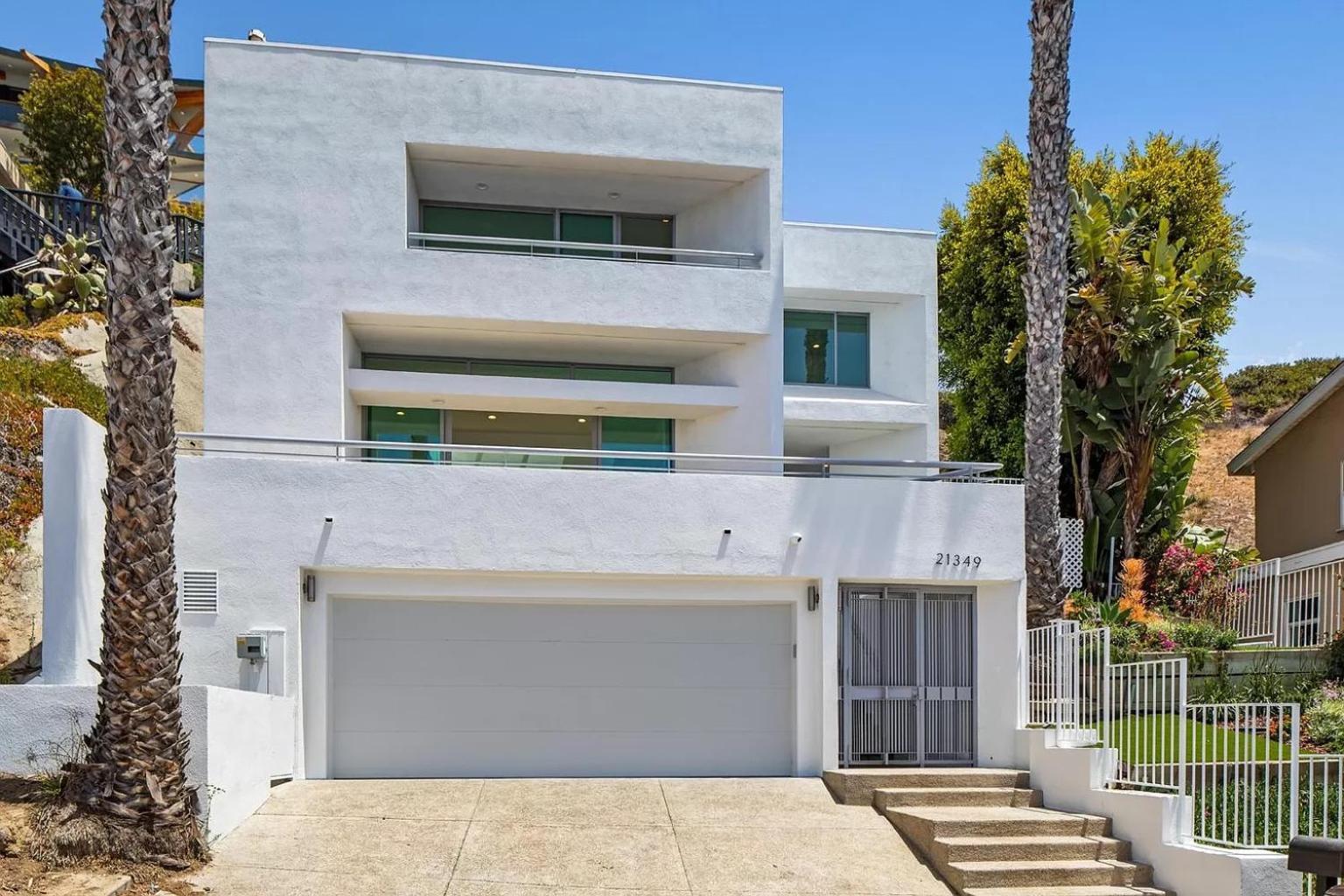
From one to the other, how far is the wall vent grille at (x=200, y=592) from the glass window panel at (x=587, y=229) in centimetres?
901

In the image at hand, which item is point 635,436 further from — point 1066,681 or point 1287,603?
point 1287,603

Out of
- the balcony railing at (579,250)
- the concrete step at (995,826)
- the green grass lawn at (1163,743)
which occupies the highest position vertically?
the balcony railing at (579,250)

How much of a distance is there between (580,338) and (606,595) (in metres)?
5.53

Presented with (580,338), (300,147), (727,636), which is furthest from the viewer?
(580,338)

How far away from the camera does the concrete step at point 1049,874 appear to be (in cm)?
1238

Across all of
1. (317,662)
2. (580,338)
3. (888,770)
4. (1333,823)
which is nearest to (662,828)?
(888,770)

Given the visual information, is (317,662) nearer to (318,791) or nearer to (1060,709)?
(318,791)

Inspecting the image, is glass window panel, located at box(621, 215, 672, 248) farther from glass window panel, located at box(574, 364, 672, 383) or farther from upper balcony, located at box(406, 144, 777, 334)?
glass window panel, located at box(574, 364, 672, 383)

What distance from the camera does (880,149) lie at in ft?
85.9

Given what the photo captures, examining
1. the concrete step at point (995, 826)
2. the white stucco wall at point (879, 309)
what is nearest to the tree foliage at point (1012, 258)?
the white stucco wall at point (879, 309)

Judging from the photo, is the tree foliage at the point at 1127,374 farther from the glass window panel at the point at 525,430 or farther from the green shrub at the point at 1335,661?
the glass window panel at the point at 525,430

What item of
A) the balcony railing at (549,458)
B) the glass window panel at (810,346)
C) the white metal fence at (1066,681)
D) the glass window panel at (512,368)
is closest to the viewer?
the white metal fence at (1066,681)

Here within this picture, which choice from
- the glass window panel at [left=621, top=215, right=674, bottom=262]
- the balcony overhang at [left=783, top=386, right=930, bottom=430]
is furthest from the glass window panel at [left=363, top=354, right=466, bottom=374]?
the balcony overhang at [left=783, top=386, right=930, bottom=430]

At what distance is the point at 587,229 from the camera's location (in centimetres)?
2153
